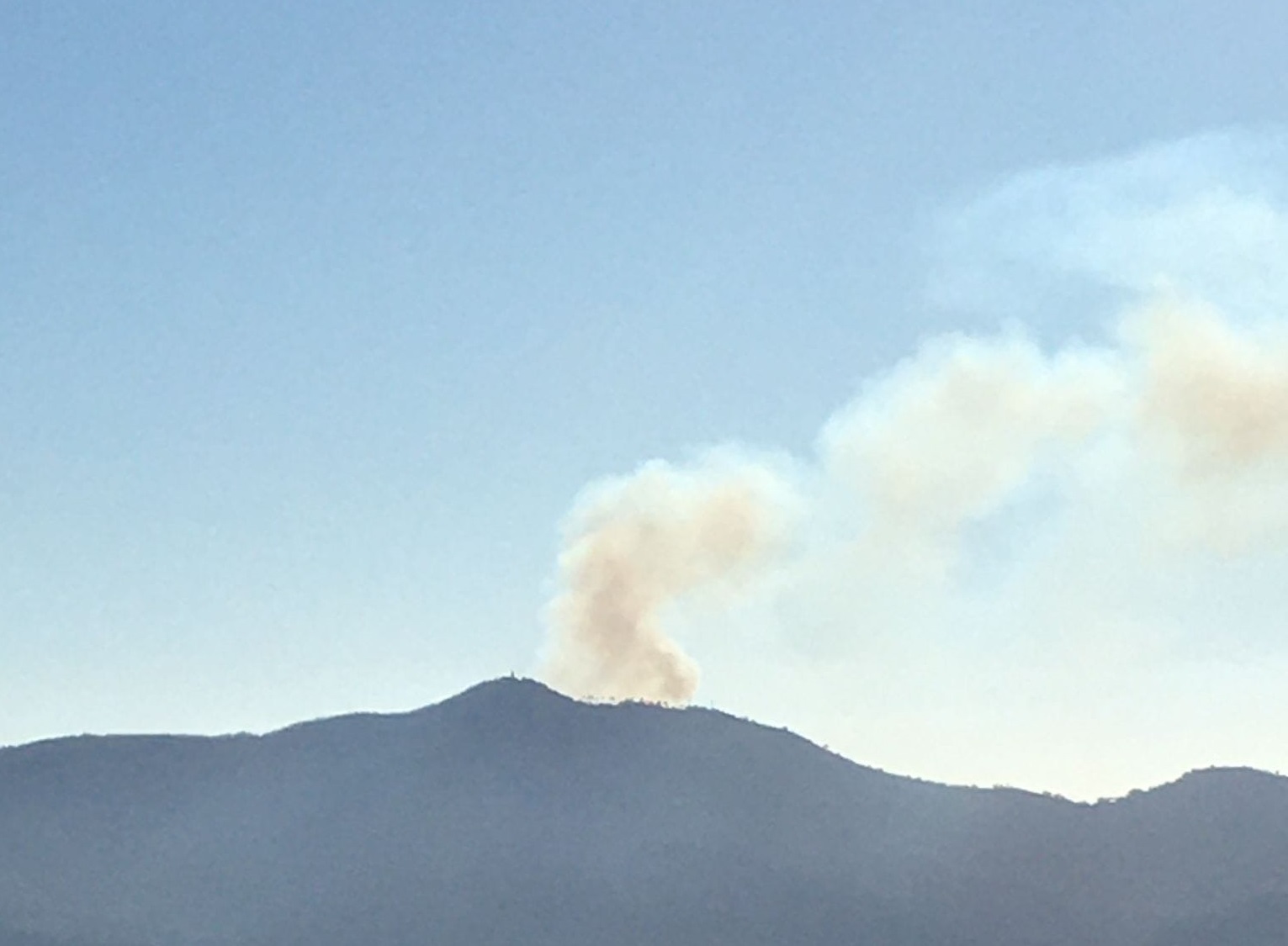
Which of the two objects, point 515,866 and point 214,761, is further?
point 214,761

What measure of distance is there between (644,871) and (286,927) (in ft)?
68.1

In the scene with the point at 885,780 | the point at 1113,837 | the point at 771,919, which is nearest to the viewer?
the point at 771,919

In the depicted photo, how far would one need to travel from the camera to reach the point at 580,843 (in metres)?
107

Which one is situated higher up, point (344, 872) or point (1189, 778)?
point (1189, 778)

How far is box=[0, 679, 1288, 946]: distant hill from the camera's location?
99.1 metres

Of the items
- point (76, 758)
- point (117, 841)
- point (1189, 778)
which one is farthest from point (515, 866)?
point (1189, 778)

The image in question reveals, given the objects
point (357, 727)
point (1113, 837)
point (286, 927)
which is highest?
point (357, 727)

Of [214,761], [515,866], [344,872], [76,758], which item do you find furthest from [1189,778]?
[76,758]

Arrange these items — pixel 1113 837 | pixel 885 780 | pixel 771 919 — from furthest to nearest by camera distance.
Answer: pixel 885 780 → pixel 1113 837 → pixel 771 919

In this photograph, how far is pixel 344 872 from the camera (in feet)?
342

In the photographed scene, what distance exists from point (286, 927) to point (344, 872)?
18.9 ft

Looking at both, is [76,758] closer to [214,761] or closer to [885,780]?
[214,761]

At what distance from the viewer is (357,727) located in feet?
401

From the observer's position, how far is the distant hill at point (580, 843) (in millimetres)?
99062
